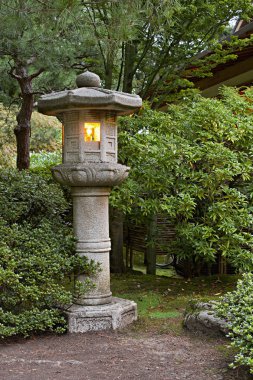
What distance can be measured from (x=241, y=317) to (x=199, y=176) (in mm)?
2866

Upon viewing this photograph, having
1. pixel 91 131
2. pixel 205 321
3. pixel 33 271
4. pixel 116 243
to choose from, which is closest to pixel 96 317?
pixel 33 271

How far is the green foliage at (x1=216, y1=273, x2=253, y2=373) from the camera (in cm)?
364

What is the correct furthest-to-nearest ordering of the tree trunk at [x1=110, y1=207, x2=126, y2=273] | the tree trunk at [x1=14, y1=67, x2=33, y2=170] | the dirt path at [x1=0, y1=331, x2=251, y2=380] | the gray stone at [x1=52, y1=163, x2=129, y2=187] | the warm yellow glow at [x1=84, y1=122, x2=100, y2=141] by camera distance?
1. the tree trunk at [x1=14, y1=67, x2=33, y2=170]
2. the tree trunk at [x1=110, y1=207, x2=126, y2=273]
3. the warm yellow glow at [x1=84, y1=122, x2=100, y2=141]
4. the gray stone at [x1=52, y1=163, x2=129, y2=187]
5. the dirt path at [x1=0, y1=331, x2=251, y2=380]

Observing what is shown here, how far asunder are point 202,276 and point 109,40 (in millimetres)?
3911

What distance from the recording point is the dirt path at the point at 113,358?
4.03 metres

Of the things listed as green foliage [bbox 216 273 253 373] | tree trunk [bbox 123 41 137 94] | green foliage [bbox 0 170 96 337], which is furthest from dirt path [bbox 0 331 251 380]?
tree trunk [bbox 123 41 137 94]

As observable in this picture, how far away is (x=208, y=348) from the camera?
4699mm

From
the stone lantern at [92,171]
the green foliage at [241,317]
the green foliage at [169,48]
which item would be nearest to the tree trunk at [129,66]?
the green foliage at [169,48]

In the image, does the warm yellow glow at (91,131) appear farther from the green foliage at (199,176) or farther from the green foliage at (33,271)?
the green foliage at (199,176)

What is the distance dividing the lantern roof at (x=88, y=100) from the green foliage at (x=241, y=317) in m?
2.18

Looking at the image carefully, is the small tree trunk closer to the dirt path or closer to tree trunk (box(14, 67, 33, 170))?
the dirt path

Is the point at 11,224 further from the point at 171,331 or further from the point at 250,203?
the point at 250,203

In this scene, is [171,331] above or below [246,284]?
below

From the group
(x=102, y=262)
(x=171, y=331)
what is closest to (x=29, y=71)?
(x=102, y=262)
